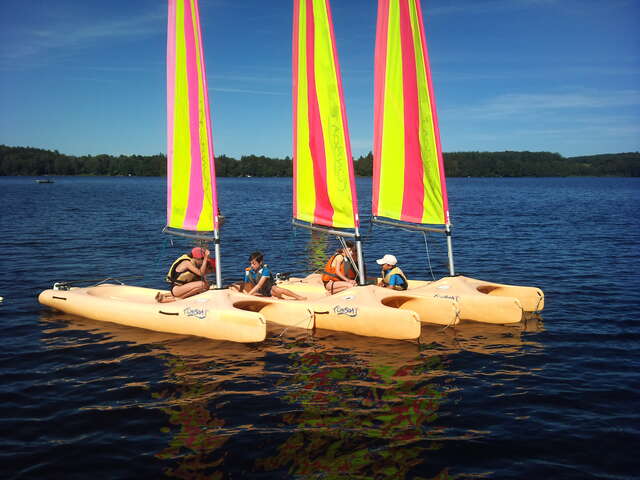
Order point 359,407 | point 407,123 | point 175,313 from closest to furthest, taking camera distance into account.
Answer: point 359,407, point 175,313, point 407,123

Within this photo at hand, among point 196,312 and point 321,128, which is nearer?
point 196,312

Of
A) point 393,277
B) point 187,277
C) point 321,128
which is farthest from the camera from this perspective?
point 321,128

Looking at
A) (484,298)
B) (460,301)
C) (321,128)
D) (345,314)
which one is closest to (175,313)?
(345,314)

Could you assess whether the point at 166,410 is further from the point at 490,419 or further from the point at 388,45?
the point at 388,45

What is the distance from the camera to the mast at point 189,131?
45.9ft

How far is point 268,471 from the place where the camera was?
7309mm

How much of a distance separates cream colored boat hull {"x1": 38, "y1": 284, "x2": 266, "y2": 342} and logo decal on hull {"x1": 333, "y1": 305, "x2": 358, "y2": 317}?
6.40 feet

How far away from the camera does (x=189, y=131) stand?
14578mm

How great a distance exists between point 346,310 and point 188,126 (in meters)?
6.58

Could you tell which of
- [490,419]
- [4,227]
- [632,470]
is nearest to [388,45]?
[490,419]

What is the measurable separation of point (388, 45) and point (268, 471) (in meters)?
12.0

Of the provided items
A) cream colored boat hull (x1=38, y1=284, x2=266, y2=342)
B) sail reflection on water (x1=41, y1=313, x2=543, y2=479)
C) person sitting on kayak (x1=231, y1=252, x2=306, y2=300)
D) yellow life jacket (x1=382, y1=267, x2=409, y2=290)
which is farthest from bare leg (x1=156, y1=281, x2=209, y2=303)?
yellow life jacket (x1=382, y1=267, x2=409, y2=290)

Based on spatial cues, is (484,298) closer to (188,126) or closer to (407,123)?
(407,123)

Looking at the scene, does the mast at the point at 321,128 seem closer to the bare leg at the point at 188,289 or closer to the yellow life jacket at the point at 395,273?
the yellow life jacket at the point at 395,273
